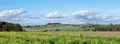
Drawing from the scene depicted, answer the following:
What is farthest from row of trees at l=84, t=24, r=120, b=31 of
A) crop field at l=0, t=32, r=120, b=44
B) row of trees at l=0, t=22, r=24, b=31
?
crop field at l=0, t=32, r=120, b=44

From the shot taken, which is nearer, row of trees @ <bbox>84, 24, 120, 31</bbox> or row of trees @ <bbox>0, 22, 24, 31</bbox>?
row of trees @ <bbox>84, 24, 120, 31</bbox>

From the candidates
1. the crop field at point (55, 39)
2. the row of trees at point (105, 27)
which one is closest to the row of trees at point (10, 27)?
the row of trees at point (105, 27)

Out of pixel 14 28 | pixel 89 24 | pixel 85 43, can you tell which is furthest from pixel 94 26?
pixel 85 43

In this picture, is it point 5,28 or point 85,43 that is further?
point 5,28

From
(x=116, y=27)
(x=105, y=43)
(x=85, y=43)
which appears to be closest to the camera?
(x=105, y=43)

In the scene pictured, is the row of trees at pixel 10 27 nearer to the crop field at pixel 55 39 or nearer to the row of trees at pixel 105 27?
the row of trees at pixel 105 27

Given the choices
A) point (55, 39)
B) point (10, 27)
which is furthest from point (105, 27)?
point (55, 39)

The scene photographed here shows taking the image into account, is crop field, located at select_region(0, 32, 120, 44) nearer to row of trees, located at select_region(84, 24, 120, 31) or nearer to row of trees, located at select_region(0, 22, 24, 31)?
row of trees, located at select_region(84, 24, 120, 31)

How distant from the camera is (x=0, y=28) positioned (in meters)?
71.1

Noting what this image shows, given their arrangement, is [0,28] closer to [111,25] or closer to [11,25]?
[11,25]

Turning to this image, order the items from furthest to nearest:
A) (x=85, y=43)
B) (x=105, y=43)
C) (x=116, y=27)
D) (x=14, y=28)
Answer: (x=14, y=28) → (x=116, y=27) → (x=85, y=43) → (x=105, y=43)

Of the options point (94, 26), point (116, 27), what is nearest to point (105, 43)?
point (116, 27)

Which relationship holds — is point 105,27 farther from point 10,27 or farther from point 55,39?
point 55,39

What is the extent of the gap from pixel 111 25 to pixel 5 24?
22.1m
